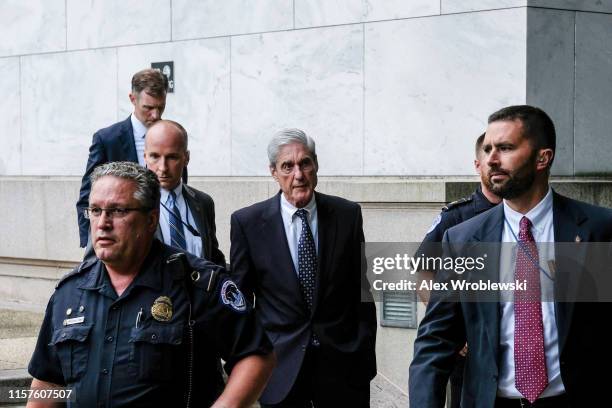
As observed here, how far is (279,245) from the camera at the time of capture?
654 centimetres

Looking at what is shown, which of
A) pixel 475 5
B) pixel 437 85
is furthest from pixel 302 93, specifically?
pixel 475 5

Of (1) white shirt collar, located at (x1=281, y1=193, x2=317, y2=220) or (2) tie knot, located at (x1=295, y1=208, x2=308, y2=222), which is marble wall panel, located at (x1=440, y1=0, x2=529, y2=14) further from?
(2) tie knot, located at (x1=295, y1=208, x2=308, y2=222)

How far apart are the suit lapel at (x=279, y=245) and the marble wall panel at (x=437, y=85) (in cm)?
289

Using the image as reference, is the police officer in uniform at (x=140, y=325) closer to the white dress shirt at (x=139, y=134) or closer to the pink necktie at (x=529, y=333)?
the pink necktie at (x=529, y=333)

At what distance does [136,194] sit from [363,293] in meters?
2.44

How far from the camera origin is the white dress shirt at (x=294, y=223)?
6.61 metres

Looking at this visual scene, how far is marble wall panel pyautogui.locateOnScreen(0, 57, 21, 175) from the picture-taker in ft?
41.2

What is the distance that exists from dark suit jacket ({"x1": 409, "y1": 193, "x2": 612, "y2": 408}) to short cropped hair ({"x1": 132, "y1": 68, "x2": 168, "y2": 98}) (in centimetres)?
308

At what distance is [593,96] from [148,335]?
5935mm

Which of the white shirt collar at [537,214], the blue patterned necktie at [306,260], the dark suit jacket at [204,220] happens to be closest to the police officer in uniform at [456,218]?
the blue patterned necktie at [306,260]

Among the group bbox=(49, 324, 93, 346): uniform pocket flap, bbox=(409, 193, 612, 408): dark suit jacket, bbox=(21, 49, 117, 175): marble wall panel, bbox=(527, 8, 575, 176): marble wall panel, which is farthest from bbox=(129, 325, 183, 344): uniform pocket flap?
bbox=(21, 49, 117, 175): marble wall panel

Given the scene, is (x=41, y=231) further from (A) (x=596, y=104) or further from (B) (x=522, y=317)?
(B) (x=522, y=317)

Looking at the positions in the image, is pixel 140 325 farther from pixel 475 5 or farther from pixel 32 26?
pixel 32 26

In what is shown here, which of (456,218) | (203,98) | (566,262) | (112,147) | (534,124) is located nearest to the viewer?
(566,262)
